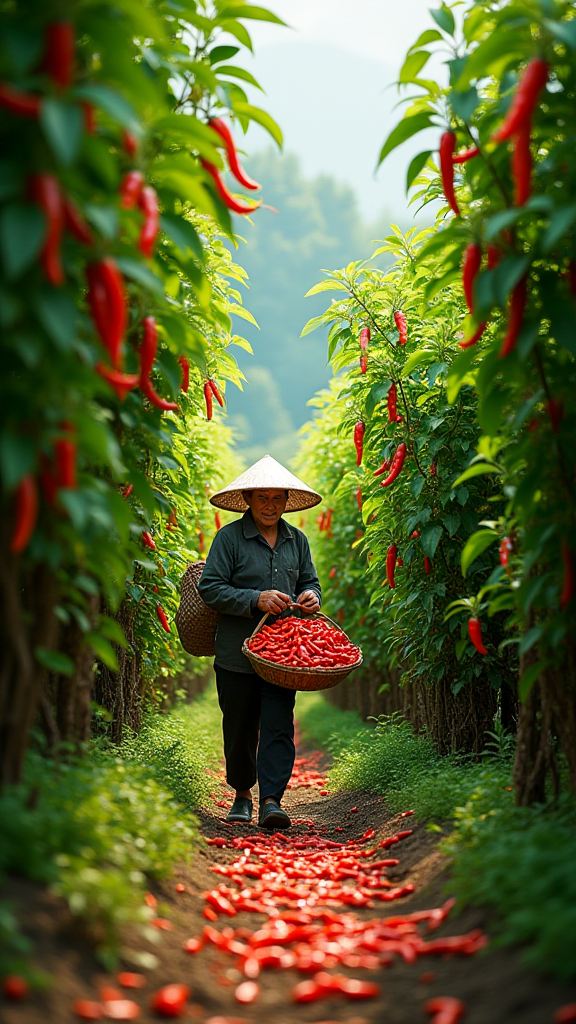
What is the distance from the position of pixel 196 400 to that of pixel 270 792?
2528 millimetres

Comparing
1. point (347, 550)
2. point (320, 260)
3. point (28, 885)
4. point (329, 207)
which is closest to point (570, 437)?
point (28, 885)

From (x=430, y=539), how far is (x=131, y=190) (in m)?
3.15

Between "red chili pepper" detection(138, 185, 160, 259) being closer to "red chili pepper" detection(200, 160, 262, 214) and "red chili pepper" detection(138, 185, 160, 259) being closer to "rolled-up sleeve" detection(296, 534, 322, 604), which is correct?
"red chili pepper" detection(200, 160, 262, 214)

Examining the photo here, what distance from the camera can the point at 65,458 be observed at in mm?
2555

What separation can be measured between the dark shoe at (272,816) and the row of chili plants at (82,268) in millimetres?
2186

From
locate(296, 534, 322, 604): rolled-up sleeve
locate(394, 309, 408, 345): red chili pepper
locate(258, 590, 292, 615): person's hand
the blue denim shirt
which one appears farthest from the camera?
locate(296, 534, 322, 604): rolled-up sleeve

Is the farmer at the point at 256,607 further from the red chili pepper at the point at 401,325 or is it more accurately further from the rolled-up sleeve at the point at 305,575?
the red chili pepper at the point at 401,325

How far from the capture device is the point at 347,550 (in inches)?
407

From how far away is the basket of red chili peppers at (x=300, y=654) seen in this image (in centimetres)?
516

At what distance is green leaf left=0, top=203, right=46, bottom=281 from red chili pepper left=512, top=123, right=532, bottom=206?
57.9 inches

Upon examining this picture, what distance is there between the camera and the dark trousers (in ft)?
18.7

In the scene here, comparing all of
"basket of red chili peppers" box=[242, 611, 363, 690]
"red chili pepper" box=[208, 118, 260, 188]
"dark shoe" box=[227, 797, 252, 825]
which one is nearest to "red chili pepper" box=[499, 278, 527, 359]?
"red chili pepper" box=[208, 118, 260, 188]

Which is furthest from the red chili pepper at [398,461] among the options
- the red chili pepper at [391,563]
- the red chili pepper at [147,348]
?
the red chili pepper at [147,348]

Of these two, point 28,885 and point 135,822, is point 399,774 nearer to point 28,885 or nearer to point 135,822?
point 135,822
